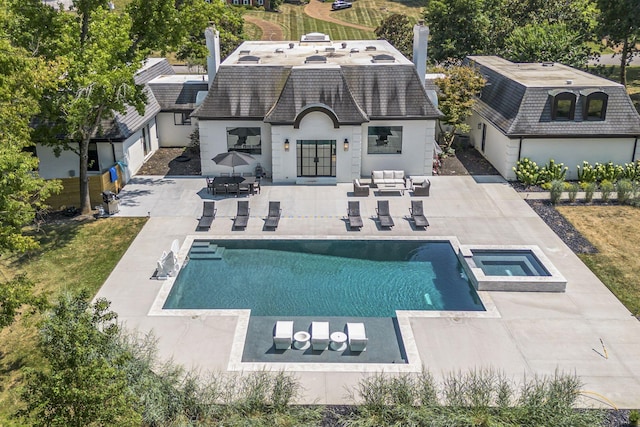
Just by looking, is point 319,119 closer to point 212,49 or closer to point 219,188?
point 219,188

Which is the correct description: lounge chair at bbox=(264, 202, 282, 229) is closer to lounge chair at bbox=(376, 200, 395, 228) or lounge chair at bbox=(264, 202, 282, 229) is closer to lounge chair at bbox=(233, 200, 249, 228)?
lounge chair at bbox=(233, 200, 249, 228)

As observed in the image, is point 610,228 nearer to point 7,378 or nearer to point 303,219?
point 303,219

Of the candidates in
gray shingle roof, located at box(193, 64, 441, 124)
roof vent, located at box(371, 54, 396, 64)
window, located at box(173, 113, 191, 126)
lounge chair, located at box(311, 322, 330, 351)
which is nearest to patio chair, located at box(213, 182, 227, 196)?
→ gray shingle roof, located at box(193, 64, 441, 124)

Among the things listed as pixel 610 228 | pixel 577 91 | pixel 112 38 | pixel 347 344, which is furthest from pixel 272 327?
pixel 577 91

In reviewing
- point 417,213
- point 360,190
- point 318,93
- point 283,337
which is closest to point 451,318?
point 283,337

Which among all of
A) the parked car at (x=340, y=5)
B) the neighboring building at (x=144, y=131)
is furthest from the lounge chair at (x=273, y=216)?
the parked car at (x=340, y=5)
